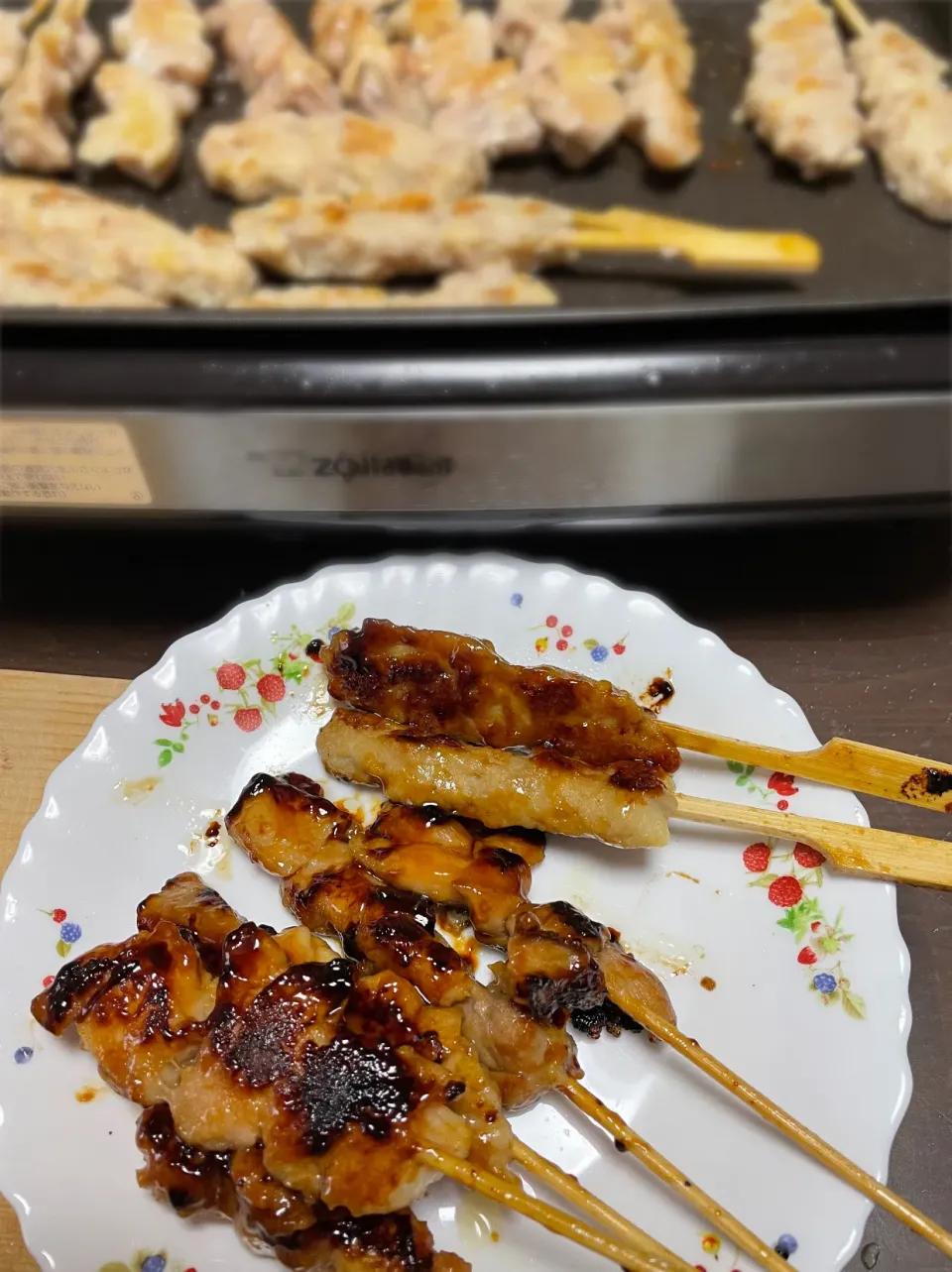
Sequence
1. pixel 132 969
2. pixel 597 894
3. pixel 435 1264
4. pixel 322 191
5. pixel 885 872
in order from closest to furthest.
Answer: pixel 435 1264 < pixel 132 969 < pixel 885 872 < pixel 597 894 < pixel 322 191

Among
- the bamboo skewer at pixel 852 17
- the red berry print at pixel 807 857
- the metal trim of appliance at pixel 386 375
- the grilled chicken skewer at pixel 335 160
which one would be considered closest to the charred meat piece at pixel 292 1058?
the red berry print at pixel 807 857

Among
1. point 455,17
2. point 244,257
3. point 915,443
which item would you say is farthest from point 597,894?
point 455,17

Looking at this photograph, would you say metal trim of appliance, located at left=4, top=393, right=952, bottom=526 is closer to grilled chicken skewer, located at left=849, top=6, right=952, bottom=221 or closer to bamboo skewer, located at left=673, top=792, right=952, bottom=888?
bamboo skewer, located at left=673, top=792, right=952, bottom=888

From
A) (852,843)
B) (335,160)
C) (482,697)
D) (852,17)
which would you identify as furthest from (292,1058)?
(852,17)

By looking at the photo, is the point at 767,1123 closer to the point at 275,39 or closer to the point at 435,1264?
the point at 435,1264

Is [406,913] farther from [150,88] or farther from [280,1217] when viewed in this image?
[150,88]

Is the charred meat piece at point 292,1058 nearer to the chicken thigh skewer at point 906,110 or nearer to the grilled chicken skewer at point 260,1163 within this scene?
Result: the grilled chicken skewer at point 260,1163

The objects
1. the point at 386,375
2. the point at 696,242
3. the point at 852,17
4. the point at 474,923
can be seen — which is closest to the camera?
the point at 386,375
